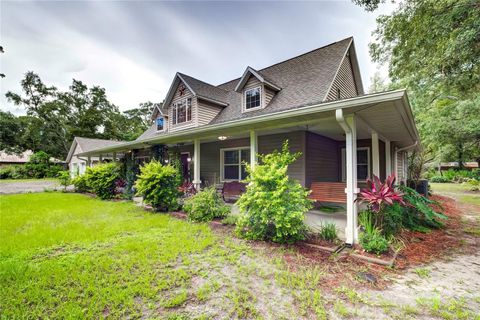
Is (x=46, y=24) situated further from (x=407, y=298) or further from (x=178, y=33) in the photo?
(x=407, y=298)

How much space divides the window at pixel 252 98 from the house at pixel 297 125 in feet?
0.14

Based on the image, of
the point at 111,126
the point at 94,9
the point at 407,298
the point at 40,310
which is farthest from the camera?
the point at 111,126

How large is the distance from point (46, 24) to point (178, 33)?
475cm

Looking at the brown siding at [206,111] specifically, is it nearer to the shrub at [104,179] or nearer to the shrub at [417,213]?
the shrub at [104,179]

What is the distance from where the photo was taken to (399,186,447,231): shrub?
16.1 ft

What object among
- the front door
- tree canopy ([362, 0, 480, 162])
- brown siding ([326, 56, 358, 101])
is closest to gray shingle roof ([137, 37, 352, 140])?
brown siding ([326, 56, 358, 101])

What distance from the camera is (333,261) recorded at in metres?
3.46

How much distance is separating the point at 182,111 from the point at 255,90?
440cm

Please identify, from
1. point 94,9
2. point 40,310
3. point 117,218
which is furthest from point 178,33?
point 40,310

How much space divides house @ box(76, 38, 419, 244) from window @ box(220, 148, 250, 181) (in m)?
0.04

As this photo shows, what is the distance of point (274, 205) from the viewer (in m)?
4.07

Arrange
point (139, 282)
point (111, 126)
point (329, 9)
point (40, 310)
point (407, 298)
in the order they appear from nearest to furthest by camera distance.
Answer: point (40, 310) < point (407, 298) < point (139, 282) < point (329, 9) < point (111, 126)

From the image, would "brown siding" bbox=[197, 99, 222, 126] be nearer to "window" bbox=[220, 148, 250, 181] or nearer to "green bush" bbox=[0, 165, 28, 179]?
"window" bbox=[220, 148, 250, 181]

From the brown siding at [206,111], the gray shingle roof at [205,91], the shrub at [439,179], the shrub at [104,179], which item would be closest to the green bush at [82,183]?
the shrub at [104,179]
